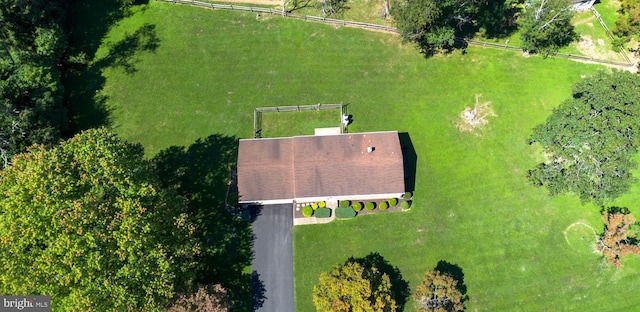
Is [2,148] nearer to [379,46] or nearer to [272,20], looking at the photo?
[272,20]

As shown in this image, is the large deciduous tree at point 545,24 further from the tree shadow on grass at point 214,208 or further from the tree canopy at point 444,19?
the tree shadow on grass at point 214,208

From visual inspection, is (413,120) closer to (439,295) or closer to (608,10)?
(439,295)

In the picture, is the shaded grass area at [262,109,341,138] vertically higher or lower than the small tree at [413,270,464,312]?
higher

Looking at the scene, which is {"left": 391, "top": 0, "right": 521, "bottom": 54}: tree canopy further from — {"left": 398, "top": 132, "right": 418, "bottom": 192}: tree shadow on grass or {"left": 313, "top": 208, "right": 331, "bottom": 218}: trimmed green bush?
{"left": 313, "top": 208, "right": 331, "bottom": 218}: trimmed green bush

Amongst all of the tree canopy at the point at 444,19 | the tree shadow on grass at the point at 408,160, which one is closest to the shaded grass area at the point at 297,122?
the tree shadow on grass at the point at 408,160

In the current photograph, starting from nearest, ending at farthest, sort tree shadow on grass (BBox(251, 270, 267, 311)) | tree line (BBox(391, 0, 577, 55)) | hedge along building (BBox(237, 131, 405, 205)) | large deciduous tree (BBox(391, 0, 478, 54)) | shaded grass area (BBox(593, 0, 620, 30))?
tree shadow on grass (BBox(251, 270, 267, 311)) < hedge along building (BBox(237, 131, 405, 205)) < large deciduous tree (BBox(391, 0, 478, 54)) < tree line (BBox(391, 0, 577, 55)) < shaded grass area (BBox(593, 0, 620, 30))

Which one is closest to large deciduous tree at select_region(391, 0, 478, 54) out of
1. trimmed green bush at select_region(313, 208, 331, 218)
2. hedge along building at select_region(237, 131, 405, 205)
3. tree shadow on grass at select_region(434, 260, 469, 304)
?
hedge along building at select_region(237, 131, 405, 205)

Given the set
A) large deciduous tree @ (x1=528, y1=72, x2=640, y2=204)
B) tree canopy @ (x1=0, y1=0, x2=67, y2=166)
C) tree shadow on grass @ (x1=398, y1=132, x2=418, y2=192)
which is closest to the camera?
large deciduous tree @ (x1=528, y1=72, x2=640, y2=204)

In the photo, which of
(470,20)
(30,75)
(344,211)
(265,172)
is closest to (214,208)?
(265,172)
